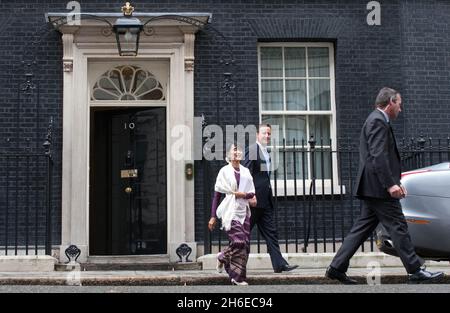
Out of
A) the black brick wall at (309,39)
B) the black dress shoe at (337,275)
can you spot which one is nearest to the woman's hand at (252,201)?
the black dress shoe at (337,275)

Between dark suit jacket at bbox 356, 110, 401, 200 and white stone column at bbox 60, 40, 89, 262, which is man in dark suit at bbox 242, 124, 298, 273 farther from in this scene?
white stone column at bbox 60, 40, 89, 262

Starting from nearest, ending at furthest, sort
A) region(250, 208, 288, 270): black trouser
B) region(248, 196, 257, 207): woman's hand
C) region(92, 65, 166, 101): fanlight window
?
region(248, 196, 257, 207): woman's hand < region(250, 208, 288, 270): black trouser < region(92, 65, 166, 101): fanlight window

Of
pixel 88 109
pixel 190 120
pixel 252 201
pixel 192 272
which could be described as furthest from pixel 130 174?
pixel 252 201

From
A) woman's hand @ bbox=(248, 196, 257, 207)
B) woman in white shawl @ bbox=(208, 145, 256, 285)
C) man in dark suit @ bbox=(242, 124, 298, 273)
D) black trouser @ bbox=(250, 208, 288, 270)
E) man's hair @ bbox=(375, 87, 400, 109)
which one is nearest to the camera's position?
man's hair @ bbox=(375, 87, 400, 109)

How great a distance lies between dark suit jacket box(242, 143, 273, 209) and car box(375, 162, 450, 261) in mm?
1534

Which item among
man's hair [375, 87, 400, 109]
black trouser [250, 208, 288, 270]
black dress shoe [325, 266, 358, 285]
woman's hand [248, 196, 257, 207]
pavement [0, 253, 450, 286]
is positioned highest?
man's hair [375, 87, 400, 109]

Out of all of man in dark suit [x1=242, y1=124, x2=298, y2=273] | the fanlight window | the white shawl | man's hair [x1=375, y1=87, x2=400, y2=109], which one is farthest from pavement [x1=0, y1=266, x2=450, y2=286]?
the fanlight window

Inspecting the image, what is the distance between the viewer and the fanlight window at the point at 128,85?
39.0 feet

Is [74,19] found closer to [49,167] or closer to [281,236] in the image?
[49,167]

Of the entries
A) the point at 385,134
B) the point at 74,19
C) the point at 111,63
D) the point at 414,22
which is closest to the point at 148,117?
the point at 111,63

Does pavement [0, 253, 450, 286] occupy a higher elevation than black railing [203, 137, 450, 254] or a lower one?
lower

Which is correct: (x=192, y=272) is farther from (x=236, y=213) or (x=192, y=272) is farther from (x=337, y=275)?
(x=337, y=275)

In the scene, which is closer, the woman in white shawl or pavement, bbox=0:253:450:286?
the woman in white shawl

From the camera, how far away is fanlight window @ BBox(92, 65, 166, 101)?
11891mm
